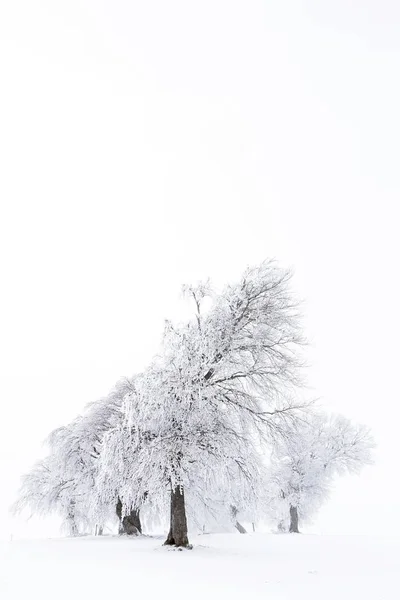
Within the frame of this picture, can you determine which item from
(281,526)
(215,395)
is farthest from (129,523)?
(281,526)

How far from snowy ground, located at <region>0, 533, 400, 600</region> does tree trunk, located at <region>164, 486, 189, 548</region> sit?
82cm

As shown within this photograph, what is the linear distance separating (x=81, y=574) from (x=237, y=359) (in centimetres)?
931

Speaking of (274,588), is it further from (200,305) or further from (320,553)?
(200,305)

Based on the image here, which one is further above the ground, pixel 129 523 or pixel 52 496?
pixel 52 496

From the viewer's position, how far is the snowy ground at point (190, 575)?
814cm

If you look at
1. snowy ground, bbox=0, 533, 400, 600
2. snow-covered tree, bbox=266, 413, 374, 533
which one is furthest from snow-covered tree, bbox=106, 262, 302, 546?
snow-covered tree, bbox=266, 413, 374, 533

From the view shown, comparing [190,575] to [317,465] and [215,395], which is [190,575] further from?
[317,465]

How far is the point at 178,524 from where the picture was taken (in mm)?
16188

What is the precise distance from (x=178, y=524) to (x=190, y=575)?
631 cm

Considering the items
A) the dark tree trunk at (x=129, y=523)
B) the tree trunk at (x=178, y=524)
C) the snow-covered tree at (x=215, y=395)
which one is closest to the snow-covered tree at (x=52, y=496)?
the dark tree trunk at (x=129, y=523)

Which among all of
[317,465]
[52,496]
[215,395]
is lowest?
[52,496]

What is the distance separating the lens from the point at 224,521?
120 feet

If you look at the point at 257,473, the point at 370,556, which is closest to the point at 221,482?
the point at 257,473

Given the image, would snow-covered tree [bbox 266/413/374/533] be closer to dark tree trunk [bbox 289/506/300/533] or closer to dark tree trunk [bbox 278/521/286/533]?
dark tree trunk [bbox 289/506/300/533]
